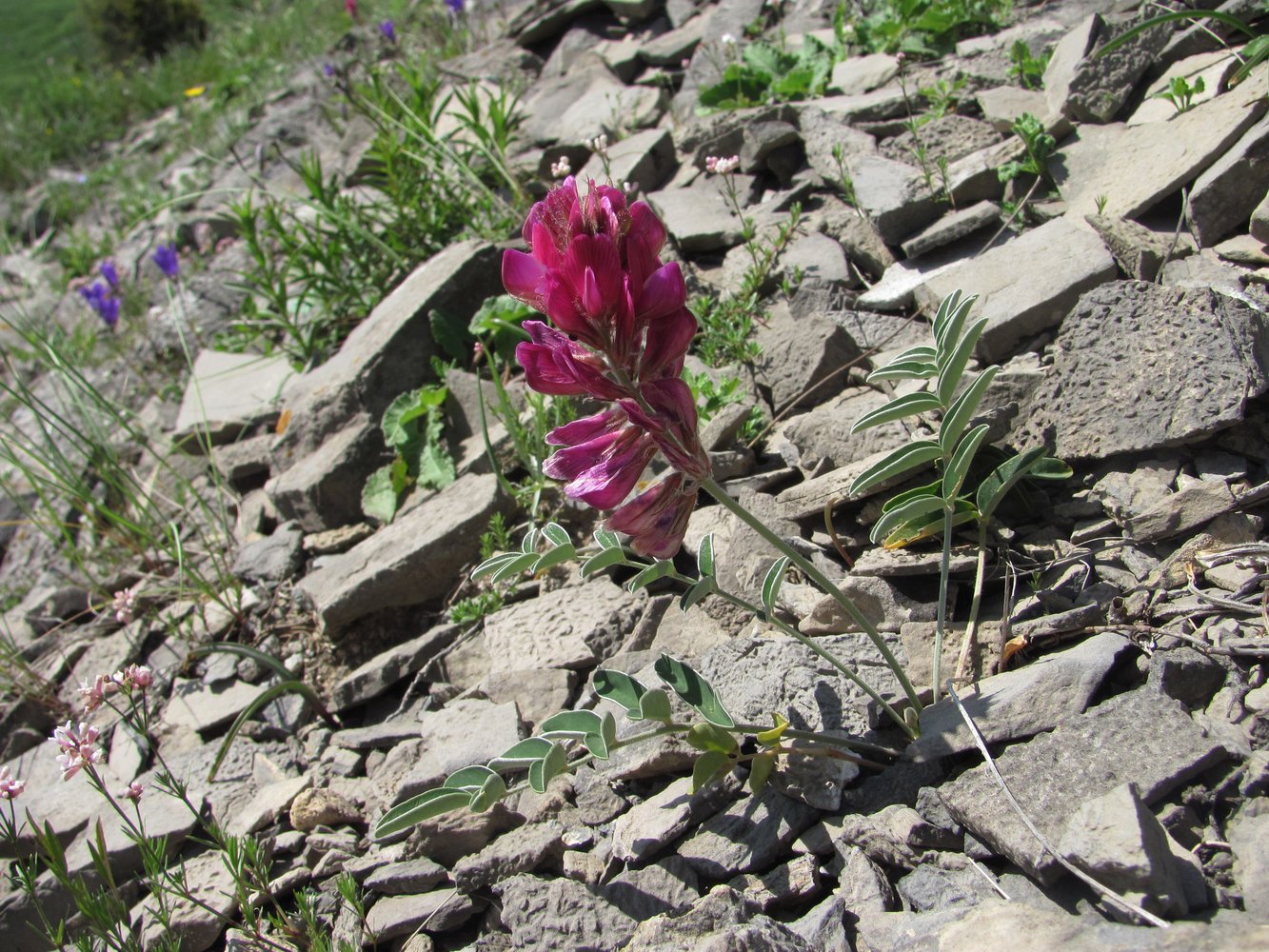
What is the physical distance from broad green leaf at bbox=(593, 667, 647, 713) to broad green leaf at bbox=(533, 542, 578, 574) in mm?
280

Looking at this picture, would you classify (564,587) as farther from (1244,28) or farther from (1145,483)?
(1244,28)

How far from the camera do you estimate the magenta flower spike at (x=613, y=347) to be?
1.90 m

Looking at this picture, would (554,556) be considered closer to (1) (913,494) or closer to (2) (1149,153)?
(1) (913,494)

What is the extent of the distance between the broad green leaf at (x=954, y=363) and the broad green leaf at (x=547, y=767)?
119 cm

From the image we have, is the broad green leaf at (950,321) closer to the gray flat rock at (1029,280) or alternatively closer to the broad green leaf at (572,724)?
the gray flat rock at (1029,280)

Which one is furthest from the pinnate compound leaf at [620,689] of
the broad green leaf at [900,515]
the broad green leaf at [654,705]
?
the broad green leaf at [900,515]

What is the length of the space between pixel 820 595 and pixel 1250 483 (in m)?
1.16

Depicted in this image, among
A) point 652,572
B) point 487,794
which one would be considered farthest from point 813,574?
point 487,794

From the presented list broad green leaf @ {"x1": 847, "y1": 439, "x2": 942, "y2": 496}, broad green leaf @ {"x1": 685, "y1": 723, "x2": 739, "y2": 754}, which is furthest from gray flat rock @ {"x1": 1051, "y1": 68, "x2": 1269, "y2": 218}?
broad green leaf @ {"x1": 685, "y1": 723, "x2": 739, "y2": 754}

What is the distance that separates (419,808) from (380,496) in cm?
242

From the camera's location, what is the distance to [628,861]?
236cm

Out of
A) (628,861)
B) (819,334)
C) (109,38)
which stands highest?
(109,38)

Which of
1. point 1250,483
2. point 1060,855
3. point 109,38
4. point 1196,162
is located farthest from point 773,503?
point 109,38

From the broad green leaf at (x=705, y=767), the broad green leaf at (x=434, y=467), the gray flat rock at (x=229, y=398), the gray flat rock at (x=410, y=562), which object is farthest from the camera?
the gray flat rock at (x=229, y=398)
